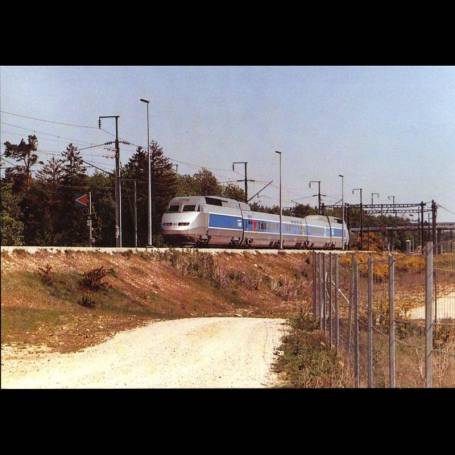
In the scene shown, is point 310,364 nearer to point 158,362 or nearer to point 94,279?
point 158,362

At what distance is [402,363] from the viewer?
42.4 feet

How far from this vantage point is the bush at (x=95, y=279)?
495 inches

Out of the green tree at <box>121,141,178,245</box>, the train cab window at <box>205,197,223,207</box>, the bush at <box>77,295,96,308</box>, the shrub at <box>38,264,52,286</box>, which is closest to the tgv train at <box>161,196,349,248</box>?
the train cab window at <box>205,197,223,207</box>

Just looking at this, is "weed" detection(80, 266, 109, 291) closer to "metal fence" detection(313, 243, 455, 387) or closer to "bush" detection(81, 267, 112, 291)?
"bush" detection(81, 267, 112, 291)

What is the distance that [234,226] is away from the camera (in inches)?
1548

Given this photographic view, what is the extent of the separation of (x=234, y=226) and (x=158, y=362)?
2863 centimetres

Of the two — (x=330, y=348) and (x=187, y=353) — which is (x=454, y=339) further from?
(x=187, y=353)

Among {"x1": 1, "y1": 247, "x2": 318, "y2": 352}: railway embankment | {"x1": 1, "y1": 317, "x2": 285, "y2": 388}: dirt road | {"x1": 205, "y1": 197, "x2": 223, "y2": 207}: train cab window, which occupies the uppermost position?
{"x1": 205, "y1": 197, "x2": 223, "y2": 207}: train cab window

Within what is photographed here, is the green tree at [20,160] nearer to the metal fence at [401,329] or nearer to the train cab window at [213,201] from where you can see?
the metal fence at [401,329]

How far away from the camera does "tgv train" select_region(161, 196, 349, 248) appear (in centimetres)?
3293

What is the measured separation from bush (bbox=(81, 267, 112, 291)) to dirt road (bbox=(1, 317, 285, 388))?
123 cm

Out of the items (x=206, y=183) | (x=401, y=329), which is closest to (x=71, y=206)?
(x=401, y=329)

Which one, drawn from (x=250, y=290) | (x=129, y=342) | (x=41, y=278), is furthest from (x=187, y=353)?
(x=250, y=290)
